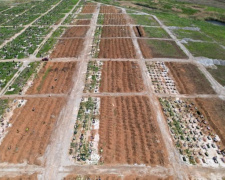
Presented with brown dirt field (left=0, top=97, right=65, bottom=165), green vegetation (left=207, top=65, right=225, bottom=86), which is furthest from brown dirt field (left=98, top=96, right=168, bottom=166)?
green vegetation (left=207, top=65, right=225, bottom=86)

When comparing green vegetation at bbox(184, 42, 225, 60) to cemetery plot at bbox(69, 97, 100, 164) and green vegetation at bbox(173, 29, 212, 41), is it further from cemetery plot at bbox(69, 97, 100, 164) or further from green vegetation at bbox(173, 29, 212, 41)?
cemetery plot at bbox(69, 97, 100, 164)

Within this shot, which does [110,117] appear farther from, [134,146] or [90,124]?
[134,146]

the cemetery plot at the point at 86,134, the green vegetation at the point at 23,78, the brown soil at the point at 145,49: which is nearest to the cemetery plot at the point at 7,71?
the green vegetation at the point at 23,78

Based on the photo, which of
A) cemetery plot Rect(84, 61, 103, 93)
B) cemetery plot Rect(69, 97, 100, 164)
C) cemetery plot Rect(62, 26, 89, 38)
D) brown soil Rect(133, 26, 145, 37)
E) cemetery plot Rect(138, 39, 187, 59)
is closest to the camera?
cemetery plot Rect(69, 97, 100, 164)

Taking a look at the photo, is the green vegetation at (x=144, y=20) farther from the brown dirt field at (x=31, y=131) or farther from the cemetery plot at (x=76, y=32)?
the brown dirt field at (x=31, y=131)

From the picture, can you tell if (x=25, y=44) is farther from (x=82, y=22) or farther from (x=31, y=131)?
(x=31, y=131)

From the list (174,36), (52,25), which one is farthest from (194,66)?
(52,25)
